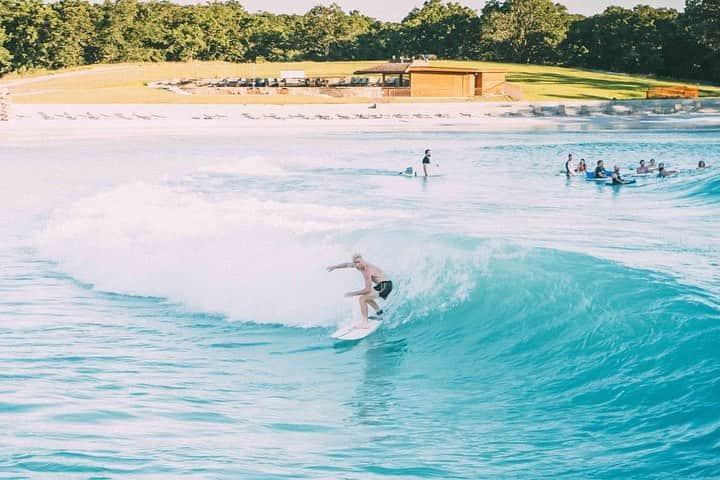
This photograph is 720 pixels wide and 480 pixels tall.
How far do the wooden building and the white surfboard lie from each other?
2295 inches

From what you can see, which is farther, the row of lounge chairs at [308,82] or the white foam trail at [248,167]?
the row of lounge chairs at [308,82]

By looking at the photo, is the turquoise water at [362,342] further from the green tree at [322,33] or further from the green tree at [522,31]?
the green tree at [322,33]

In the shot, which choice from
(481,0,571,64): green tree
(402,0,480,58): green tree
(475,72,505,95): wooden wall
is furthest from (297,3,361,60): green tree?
(475,72,505,95): wooden wall

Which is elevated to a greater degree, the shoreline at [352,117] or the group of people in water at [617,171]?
the shoreline at [352,117]

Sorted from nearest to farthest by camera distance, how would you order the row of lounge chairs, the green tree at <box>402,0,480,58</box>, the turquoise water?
the turquoise water → the row of lounge chairs → the green tree at <box>402,0,480,58</box>

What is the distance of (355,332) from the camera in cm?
1272

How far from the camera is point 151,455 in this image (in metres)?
8.00

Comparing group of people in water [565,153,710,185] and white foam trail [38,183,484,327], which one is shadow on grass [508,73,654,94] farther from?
white foam trail [38,183,484,327]

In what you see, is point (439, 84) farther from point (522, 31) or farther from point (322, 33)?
point (322, 33)

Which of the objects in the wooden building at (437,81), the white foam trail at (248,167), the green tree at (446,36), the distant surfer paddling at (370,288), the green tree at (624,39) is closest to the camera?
the distant surfer paddling at (370,288)

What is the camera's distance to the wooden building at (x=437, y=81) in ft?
229

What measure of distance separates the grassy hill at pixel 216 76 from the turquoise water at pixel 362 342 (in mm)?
44275

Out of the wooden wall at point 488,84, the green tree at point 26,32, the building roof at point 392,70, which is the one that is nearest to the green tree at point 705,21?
the wooden wall at point 488,84

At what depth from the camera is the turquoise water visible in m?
8.26
